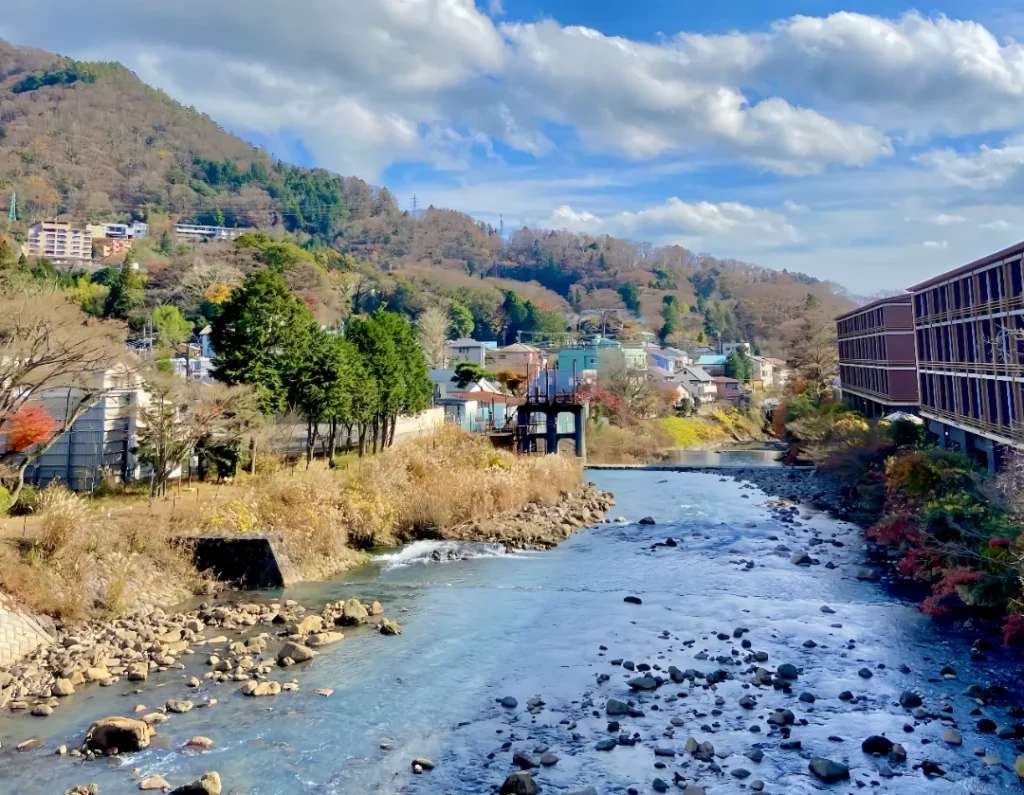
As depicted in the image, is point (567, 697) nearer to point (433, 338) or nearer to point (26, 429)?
point (26, 429)

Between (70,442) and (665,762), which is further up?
(70,442)

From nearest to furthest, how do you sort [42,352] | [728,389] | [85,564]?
1. [85,564]
2. [42,352]
3. [728,389]

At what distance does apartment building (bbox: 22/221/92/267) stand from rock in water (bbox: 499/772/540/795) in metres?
81.2

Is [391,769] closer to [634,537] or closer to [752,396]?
[634,537]

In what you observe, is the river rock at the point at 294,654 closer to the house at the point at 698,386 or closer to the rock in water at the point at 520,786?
the rock in water at the point at 520,786

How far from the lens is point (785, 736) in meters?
9.75

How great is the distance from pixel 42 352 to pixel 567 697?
12.8 m

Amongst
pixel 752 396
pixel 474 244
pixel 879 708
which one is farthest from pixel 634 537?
pixel 474 244

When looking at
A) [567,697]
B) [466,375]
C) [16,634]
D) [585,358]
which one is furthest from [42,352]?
[585,358]

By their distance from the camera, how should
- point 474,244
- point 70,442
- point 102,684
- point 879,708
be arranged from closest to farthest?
point 879,708 < point 102,684 < point 70,442 < point 474,244

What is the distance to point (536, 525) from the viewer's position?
78.8 ft

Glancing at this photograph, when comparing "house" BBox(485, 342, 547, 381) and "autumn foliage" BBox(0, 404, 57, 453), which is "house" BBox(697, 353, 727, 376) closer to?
"house" BBox(485, 342, 547, 381)

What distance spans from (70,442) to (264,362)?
5.42 m

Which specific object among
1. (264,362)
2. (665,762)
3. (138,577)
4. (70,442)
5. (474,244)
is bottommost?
(665,762)
